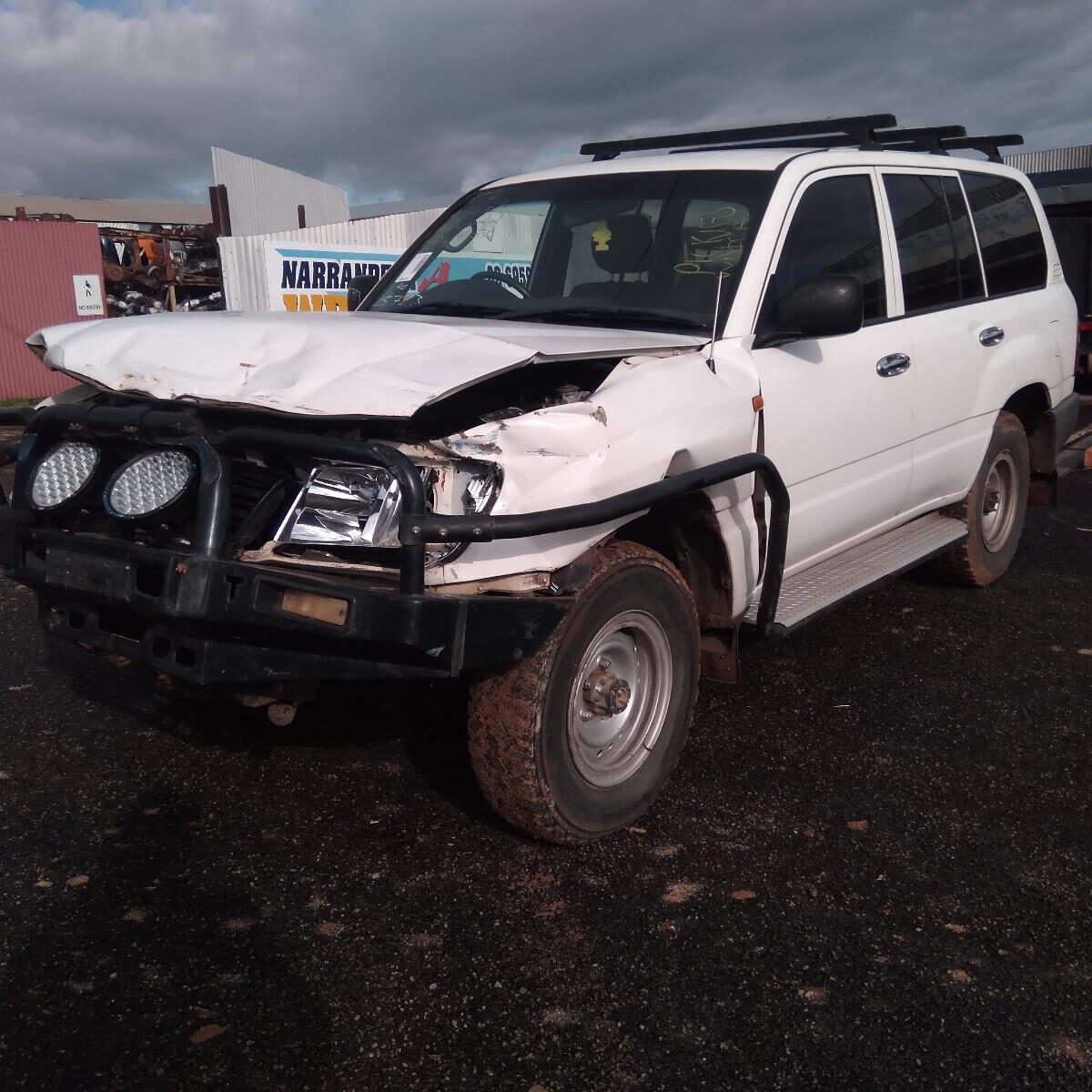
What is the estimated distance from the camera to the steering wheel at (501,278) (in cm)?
431

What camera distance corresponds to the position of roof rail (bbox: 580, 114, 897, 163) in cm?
495

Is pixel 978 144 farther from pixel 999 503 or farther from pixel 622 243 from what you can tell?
pixel 622 243

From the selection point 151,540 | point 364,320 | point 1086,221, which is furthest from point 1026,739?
point 1086,221

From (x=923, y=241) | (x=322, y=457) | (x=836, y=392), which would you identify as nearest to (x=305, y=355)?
(x=322, y=457)

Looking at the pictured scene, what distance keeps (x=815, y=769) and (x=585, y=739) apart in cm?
96

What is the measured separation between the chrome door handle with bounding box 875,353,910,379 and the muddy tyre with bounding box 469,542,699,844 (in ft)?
4.81

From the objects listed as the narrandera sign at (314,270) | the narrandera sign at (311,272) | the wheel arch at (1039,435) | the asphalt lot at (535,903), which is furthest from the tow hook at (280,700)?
the narrandera sign at (311,272)

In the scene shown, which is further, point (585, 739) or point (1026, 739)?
point (1026, 739)

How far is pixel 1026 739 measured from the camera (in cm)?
403

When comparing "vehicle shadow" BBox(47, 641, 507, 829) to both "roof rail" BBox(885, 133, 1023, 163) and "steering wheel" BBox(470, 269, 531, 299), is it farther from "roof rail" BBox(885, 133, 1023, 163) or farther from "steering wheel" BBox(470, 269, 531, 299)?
"roof rail" BBox(885, 133, 1023, 163)

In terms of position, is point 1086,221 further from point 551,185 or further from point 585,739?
point 585,739

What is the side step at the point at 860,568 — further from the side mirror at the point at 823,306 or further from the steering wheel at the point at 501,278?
the steering wheel at the point at 501,278

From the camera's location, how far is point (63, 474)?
311 cm

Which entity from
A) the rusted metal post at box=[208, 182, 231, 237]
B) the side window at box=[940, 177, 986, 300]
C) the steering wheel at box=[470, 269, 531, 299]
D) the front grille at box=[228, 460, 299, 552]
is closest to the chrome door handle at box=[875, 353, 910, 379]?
the side window at box=[940, 177, 986, 300]
